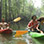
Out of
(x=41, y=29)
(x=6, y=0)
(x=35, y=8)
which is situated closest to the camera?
Answer: (x=41, y=29)

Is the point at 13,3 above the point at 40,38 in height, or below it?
above

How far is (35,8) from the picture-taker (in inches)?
1025

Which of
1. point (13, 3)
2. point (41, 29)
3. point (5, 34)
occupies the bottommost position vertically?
point (5, 34)

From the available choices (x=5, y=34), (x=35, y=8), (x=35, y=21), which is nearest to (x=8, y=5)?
(x=35, y=8)

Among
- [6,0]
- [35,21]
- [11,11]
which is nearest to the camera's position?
[35,21]

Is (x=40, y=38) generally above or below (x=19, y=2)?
below

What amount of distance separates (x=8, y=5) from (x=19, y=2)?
2940 mm

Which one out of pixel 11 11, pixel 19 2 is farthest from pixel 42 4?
pixel 11 11

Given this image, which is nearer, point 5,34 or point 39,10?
point 5,34

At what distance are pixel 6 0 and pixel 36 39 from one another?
1353cm

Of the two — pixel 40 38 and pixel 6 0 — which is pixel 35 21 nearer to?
pixel 40 38

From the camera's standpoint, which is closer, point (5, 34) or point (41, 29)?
point (41, 29)

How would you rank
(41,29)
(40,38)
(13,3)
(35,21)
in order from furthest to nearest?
(13,3), (35,21), (41,29), (40,38)

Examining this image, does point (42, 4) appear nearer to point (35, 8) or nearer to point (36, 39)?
point (35, 8)
